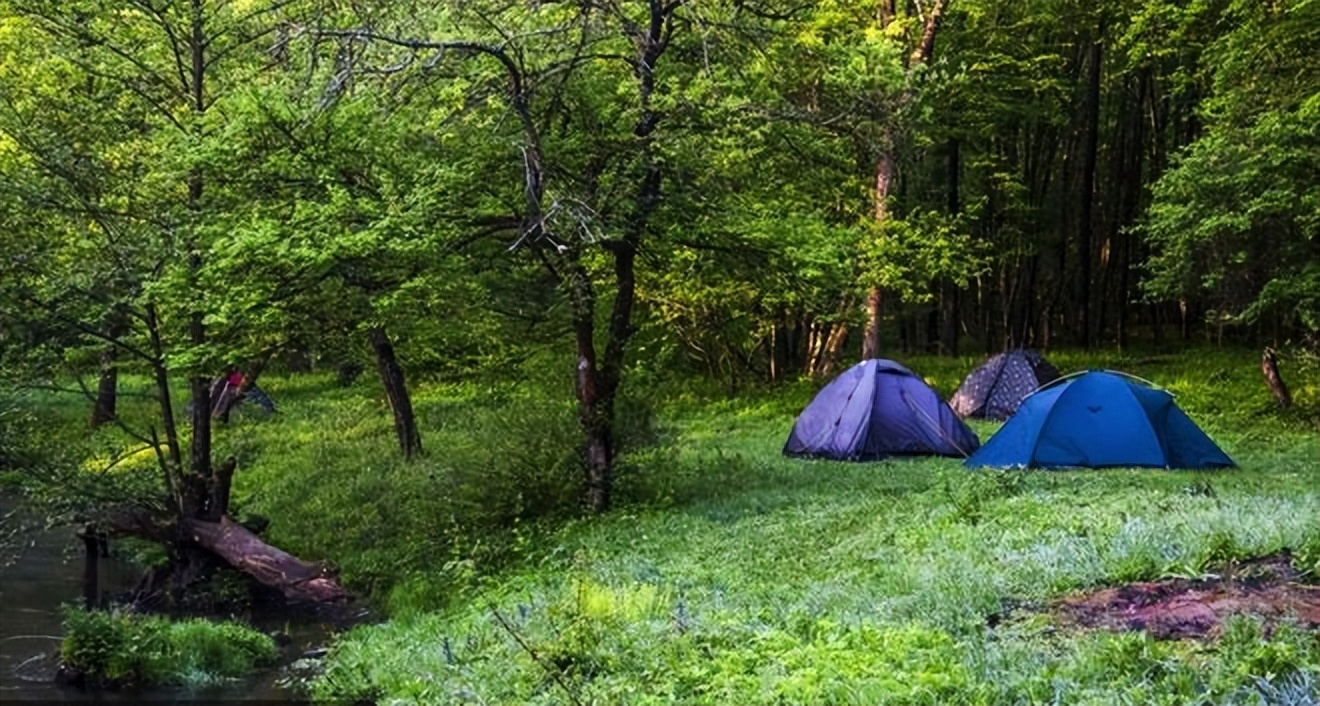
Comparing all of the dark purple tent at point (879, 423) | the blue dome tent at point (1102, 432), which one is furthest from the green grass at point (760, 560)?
the blue dome tent at point (1102, 432)

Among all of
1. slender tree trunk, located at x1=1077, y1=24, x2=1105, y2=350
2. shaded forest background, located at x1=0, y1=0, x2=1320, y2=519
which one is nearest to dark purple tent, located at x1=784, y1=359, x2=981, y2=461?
shaded forest background, located at x1=0, y1=0, x2=1320, y2=519

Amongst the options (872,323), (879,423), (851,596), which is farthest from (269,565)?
(872,323)

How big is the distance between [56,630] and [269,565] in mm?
2077

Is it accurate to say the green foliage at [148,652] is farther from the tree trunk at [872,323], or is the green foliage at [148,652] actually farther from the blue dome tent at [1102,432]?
the tree trunk at [872,323]

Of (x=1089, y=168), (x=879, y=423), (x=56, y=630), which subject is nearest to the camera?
(x=56, y=630)

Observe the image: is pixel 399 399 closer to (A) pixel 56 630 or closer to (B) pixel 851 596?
(A) pixel 56 630

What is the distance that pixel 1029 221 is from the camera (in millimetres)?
28281

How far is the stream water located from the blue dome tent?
7976mm

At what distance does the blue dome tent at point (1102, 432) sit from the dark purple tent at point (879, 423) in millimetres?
1993

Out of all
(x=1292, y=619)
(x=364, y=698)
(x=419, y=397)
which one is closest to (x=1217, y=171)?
(x=1292, y=619)

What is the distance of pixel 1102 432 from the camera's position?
13.3 meters

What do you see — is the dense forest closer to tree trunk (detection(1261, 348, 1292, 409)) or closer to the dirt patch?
tree trunk (detection(1261, 348, 1292, 409))

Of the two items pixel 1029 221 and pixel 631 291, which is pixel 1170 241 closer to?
pixel 631 291

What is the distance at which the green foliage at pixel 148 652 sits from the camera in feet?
30.3
